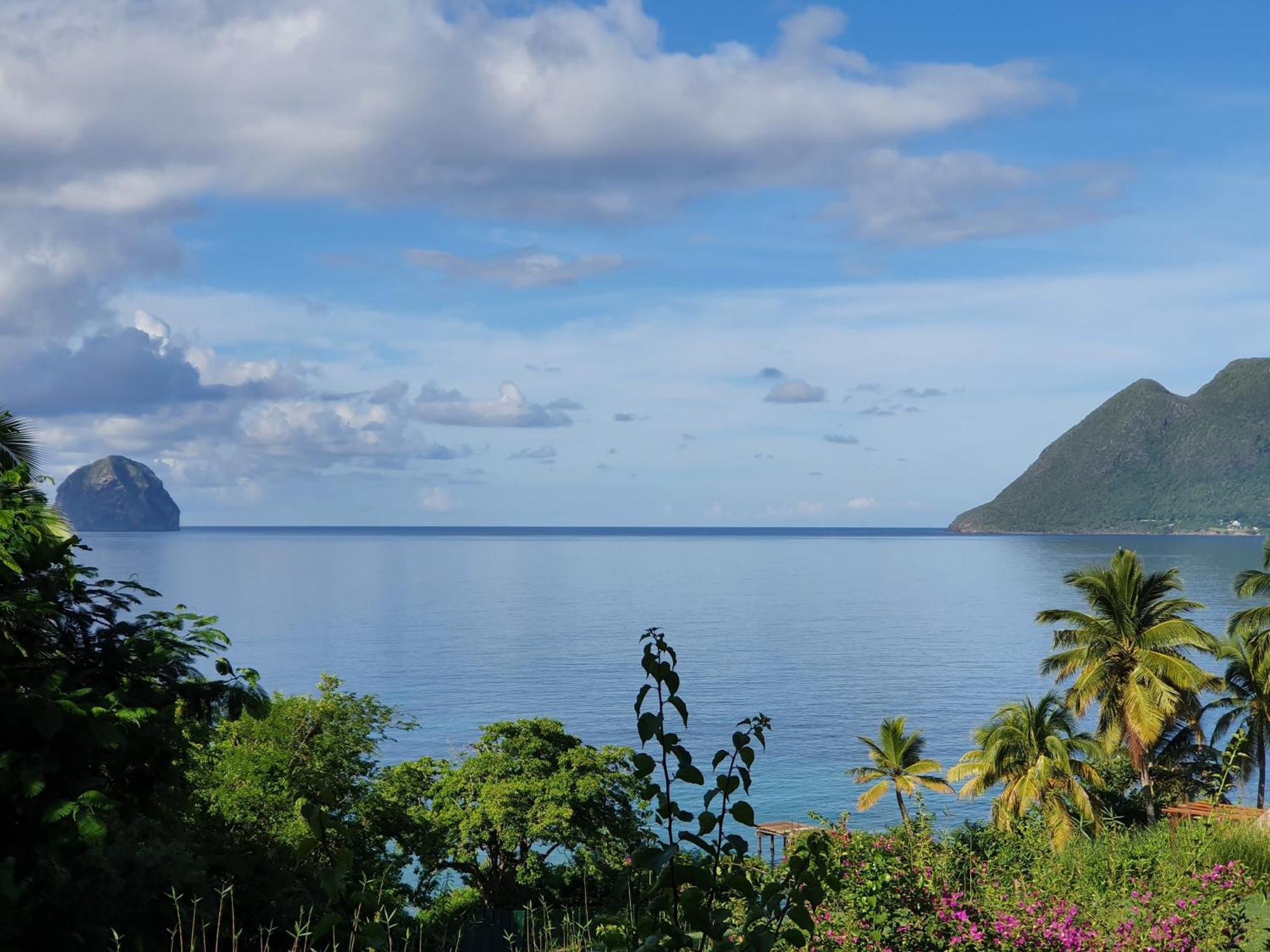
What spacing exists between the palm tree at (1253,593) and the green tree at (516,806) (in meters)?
20.5

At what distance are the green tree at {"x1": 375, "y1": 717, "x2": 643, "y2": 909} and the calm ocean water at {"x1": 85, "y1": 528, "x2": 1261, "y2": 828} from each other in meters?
16.6

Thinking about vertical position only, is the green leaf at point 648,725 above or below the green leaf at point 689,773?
above

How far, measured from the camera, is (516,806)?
104 ft

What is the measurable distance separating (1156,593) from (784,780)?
86.5ft

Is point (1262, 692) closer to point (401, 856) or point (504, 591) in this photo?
point (401, 856)

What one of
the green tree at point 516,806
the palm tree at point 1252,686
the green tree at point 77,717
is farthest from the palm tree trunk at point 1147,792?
the green tree at point 77,717

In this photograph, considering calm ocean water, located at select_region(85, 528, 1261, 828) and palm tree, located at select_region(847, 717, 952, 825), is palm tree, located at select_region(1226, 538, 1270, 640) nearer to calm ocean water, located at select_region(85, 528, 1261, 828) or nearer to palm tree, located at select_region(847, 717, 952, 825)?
palm tree, located at select_region(847, 717, 952, 825)

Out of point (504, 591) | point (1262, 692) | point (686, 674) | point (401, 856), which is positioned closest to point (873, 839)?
point (401, 856)

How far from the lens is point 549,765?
32969mm

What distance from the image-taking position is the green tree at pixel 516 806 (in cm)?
3127

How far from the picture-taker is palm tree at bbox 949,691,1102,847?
35000 millimetres

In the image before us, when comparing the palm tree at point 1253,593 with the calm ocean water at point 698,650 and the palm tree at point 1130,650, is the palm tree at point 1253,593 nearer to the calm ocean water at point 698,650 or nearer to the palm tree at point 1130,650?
the palm tree at point 1130,650

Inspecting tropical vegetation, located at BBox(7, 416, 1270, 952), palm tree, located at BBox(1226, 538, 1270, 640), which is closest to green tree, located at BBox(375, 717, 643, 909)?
tropical vegetation, located at BBox(7, 416, 1270, 952)

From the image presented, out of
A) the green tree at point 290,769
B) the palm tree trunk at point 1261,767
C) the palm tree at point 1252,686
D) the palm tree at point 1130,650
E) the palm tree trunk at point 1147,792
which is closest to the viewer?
the green tree at point 290,769
